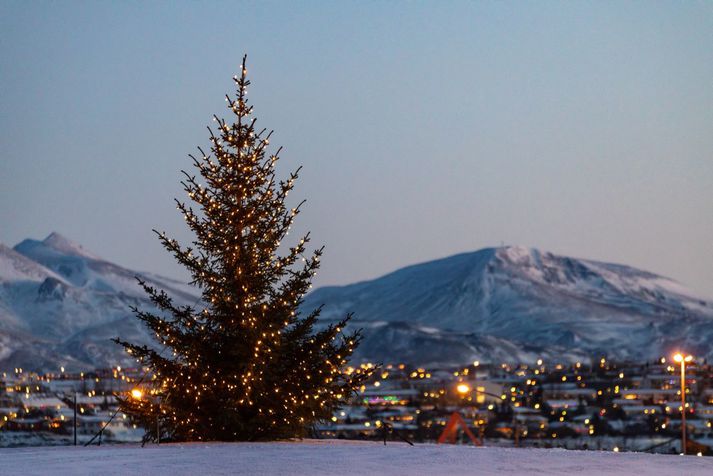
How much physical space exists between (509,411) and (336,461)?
100575mm

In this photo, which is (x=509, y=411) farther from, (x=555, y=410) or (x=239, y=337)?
(x=239, y=337)

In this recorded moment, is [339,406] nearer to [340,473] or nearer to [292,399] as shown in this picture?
[292,399]

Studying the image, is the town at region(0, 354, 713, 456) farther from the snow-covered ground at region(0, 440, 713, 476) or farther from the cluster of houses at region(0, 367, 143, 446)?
the snow-covered ground at region(0, 440, 713, 476)

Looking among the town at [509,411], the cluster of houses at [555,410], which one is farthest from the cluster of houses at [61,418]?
the cluster of houses at [555,410]

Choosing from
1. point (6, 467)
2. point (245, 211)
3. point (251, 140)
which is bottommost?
point (6, 467)

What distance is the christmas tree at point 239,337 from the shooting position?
23984mm

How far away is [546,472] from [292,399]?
8.50 meters

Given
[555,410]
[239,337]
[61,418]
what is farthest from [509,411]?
[239,337]

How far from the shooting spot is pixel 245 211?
24.9 metres

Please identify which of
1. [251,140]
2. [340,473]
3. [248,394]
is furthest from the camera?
[251,140]

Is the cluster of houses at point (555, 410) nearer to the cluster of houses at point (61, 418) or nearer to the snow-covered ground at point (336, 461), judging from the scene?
the cluster of houses at point (61, 418)

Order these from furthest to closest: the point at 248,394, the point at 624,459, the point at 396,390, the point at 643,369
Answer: the point at 643,369 < the point at 396,390 < the point at 248,394 < the point at 624,459

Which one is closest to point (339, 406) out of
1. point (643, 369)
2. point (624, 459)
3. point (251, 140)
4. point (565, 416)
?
point (251, 140)

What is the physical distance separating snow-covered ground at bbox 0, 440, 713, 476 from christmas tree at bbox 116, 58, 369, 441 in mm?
3052
